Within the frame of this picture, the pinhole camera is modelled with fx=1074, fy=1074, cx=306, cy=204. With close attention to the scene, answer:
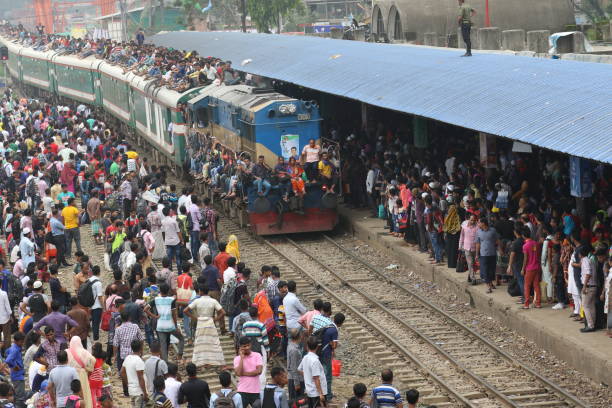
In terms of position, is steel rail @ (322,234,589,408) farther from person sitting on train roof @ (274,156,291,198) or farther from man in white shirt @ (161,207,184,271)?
man in white shirt @ (161,207,184,271)

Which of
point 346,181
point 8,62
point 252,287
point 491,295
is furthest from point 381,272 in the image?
point 8,62

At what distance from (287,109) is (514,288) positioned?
27.3ft

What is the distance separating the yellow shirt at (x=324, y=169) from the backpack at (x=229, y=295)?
8.45 m

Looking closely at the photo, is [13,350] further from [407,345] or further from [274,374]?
[407,345]

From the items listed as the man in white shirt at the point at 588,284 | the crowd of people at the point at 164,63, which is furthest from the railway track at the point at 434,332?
the crowd of people at the point at 164,63

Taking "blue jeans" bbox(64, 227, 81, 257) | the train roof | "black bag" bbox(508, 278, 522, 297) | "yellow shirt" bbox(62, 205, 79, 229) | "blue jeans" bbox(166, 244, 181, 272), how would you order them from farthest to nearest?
the train roof, "blue jeans" bbox(64, 227, 81, 257), "yellow shirt" bbox(62, 205, 79, 229), "blue jeans" bbox(166, 244, 181, 272), "black bag" bbox(508, 278, 522, 297)

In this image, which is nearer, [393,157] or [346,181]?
[393,157]

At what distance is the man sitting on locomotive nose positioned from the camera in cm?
2269

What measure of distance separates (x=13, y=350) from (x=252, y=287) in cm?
730

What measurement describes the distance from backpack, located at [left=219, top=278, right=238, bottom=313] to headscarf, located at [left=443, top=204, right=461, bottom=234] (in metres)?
5.32

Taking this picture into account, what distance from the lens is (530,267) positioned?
625 inches

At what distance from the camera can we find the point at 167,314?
13.9 meters

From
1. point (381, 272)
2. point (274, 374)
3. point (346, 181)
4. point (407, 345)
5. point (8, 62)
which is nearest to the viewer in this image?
point (274, 374)

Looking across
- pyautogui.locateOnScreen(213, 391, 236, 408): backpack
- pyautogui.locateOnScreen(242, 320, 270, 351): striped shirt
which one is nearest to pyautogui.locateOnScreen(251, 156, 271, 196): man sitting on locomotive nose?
pyautogui.locateOnScreen(242, 320, 270, 351): striped shirt
